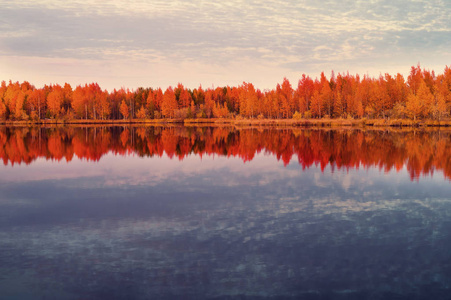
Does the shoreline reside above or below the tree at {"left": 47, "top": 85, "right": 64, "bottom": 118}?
below

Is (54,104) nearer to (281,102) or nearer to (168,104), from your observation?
(168,104)

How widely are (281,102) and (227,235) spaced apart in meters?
119

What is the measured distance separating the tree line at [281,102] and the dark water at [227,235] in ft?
252

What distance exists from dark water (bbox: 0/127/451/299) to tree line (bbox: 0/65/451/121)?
76832 millimetres

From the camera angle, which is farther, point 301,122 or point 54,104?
point 54,104

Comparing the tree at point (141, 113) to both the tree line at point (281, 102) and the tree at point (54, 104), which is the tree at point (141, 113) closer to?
the tree line at point (281, 102)

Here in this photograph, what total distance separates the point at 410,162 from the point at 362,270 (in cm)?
1977

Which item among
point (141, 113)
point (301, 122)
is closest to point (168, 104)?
point (141, 113)

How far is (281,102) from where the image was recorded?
5010 inches

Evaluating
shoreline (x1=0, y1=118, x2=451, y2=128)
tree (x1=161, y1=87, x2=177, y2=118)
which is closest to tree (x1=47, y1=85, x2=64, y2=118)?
shoreline (x1=0, y1=118, x2=451, y2=128)

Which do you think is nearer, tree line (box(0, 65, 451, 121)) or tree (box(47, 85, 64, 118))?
tree line (box(0, 65, 451, 121))

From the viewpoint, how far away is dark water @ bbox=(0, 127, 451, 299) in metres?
7.90

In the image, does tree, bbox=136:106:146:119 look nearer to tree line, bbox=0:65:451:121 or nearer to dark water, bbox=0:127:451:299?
tree line, bbox=0:65:451:121

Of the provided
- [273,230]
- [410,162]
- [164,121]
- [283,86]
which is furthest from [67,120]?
[273,230]
